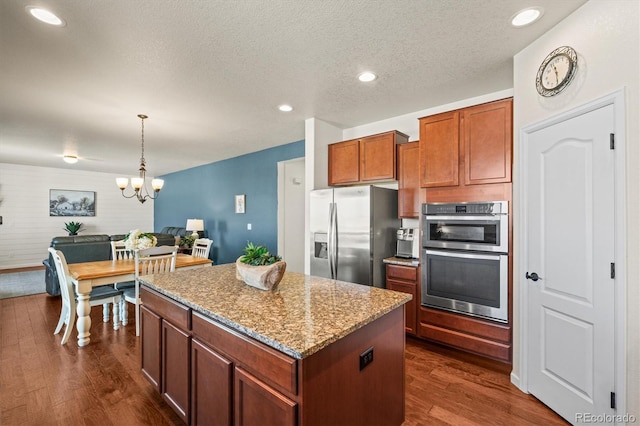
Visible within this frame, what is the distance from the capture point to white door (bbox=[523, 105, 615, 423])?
1642mm

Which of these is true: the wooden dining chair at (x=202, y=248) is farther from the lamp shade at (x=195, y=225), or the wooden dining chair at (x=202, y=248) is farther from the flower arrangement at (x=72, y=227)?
the flower arrangement at (x=72, y=227)

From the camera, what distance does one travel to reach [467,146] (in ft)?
8.84

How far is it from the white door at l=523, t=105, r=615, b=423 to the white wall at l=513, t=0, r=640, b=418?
10 centimetres

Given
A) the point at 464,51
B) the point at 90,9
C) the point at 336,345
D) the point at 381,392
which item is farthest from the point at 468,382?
the point at 90,9

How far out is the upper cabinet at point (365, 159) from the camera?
3.43m

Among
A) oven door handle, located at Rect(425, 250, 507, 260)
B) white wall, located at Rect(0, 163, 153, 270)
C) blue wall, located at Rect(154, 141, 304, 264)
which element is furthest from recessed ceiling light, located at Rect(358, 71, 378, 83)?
white wall, located at Rect(0, 163, 153, 270)

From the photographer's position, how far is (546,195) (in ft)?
6.66

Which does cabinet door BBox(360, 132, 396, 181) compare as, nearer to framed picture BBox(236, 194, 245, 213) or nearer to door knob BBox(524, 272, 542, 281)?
door knob BBox(524, 272, 542, 281)

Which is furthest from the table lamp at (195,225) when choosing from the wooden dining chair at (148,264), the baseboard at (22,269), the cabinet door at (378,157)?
the cabinet door at (378,157)

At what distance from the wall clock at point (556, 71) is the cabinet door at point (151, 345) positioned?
3.04 meters

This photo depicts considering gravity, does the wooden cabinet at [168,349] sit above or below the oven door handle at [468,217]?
below

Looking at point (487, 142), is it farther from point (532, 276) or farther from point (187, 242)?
point (187, 242)

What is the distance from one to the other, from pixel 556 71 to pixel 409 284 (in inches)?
84.5

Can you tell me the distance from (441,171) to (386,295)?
1655mm
